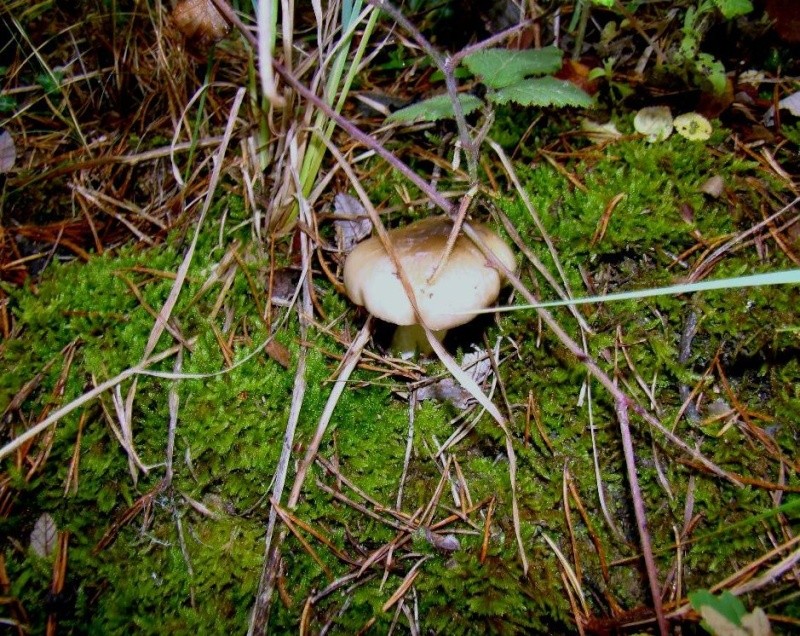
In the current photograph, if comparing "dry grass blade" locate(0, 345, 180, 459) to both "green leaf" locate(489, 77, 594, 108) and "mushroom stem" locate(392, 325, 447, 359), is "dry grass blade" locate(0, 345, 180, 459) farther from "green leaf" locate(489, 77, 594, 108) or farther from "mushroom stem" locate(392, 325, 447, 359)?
"green leaf" locate(489, 77, 594, 108)

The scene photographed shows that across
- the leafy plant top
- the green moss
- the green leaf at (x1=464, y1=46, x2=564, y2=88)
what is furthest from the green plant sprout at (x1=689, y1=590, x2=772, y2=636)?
the green leaf at (x1=464, y1=46, x2=564, y2=88)

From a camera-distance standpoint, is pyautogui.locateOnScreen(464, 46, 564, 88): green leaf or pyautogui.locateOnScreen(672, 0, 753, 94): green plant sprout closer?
pyautogui.locateOnScreen(464, 46, 564, 88): green leaf

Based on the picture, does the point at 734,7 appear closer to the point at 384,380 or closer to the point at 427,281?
the point at 427,281

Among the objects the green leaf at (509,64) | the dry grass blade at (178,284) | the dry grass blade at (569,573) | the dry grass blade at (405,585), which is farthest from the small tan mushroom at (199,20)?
the dry grass blade at (569,573)

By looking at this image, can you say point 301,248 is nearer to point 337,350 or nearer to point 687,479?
point 337,350

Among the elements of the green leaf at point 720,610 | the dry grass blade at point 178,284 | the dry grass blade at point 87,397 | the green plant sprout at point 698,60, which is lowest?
the green leaf at point 720,610

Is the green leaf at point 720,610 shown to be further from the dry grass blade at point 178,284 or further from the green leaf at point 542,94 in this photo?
the dry grass blade at point 178,284
